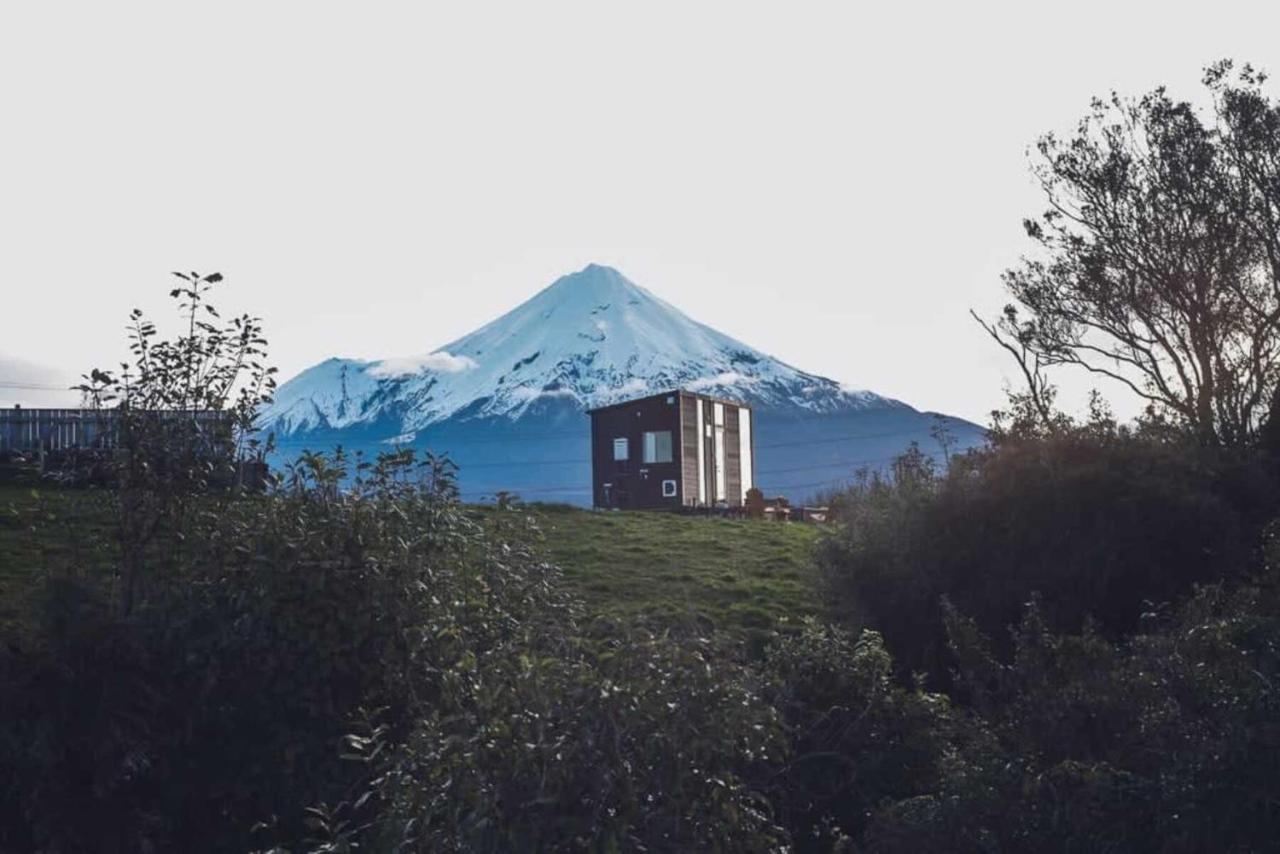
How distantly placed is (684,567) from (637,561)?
0.73 m

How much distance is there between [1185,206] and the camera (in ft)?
71.4

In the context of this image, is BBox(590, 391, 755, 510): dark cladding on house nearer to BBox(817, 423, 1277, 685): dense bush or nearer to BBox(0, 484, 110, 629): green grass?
BBox(0, 484, 110, 629): green grass

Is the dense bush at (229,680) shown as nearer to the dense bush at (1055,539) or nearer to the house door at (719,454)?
the dense bush at (1055,539)

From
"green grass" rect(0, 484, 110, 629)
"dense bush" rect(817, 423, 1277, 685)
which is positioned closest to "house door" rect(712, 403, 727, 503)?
"green grass" rect(0, 484, 110, 629)

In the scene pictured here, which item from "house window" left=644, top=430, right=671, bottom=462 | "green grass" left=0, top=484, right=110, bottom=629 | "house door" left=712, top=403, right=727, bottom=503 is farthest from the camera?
"house door" left=712, top=403, right=727, bottom=503

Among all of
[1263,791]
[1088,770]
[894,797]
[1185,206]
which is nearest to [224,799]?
[894,797]

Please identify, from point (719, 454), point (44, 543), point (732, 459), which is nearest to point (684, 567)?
point (44, 543)

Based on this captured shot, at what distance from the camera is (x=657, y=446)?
51500mm

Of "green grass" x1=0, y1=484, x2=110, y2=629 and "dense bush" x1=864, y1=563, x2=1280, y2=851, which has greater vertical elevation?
"green grass" x1=0, y1=484, x2=110, y2=629

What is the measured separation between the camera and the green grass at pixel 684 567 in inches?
685

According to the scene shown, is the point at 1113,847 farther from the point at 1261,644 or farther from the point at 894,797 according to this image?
the point at 894,797

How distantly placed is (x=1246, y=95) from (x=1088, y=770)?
1692 cm

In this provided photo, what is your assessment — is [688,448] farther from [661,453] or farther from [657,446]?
[657,446]

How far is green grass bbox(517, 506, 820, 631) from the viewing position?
57.1 feet
